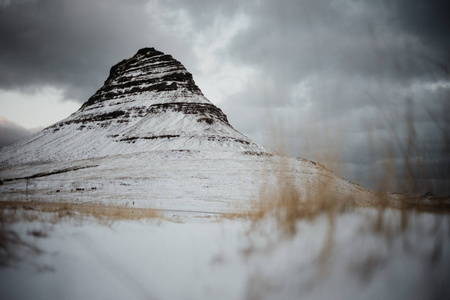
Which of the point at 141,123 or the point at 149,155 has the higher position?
the point at 141,123

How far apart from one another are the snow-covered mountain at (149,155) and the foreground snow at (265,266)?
1.87 ft

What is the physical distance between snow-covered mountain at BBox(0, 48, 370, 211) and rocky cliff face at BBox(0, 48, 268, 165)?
31 centimetres

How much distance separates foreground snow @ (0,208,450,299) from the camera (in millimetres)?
1086

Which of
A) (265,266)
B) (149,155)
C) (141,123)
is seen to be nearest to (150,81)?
(141,123)

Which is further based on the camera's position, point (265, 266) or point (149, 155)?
point (149, 155)

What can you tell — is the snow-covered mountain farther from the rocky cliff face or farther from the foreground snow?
the foreground snow

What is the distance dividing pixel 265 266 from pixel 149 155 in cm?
3844

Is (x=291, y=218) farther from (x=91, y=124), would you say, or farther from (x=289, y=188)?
(x=91, y=124)

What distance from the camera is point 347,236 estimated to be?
133 centimetres

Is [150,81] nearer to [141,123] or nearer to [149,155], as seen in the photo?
[141,123]

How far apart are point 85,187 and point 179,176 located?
32.0 feet

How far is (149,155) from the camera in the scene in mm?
37188

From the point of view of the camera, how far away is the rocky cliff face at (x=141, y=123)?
49.2 meters

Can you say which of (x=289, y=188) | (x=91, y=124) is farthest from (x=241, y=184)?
(x=91, y=124)
